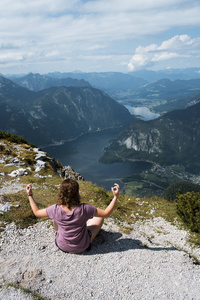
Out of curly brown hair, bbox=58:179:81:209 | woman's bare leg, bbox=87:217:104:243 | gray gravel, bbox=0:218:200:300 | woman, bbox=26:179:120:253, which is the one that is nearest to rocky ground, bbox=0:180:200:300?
gray gravel, bbox=0:218:200:300

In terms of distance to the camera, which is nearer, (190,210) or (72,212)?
(72,212)

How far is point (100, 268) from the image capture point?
888cm

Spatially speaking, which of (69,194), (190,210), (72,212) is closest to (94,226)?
(72,212)

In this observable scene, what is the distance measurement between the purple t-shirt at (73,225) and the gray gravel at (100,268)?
1.98 ft

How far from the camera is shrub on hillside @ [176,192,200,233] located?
13789 millimetres

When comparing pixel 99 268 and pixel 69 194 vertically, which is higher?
pixel 69 194

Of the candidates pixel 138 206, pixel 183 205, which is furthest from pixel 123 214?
pixel 183 205

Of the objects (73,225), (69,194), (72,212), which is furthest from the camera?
(73,225)

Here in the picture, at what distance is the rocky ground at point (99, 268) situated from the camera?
25.0ft

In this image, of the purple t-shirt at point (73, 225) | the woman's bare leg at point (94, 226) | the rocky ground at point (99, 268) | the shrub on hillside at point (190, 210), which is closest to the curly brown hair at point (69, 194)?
the purple t-shirt at point (73, 225)

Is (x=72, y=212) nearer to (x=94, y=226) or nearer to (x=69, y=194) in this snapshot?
(x=69, y=194)

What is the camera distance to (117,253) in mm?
10125

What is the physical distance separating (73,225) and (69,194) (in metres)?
1.51

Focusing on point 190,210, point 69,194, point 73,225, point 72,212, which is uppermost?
point 69,194
